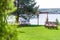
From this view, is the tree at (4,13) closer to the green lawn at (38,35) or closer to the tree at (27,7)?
the green lawn at (38,35)

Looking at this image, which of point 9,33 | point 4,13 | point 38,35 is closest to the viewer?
point 4,13

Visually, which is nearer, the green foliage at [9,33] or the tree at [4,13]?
the tree at [4,13]

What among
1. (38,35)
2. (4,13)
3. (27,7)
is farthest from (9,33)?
(27,7)

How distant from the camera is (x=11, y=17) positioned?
416 centimetres

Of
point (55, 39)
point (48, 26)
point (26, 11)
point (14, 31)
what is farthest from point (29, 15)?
point (14, 31)

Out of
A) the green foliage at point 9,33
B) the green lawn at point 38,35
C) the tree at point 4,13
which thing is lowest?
the green lawn at point 38,35

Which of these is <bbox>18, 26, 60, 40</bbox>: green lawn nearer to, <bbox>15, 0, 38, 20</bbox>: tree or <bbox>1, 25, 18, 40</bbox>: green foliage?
<bbox>15, 0, 38, 20</bbox>: tree

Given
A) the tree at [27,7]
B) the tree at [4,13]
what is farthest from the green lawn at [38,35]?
A: the tree at [4,13]

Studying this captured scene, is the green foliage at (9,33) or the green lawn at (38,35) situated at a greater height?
the green foliage at (9,33)

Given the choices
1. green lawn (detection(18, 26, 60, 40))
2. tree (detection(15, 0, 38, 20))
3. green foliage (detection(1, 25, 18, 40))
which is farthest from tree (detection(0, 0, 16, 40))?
tree (detection(15, 0, 38, 20))

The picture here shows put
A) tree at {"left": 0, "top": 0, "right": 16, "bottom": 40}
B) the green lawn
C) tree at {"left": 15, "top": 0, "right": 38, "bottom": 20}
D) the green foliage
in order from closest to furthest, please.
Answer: tree at {"left": 0, "top": 0, "right": 16, "bottom": 40}, the green foliage, the green lawn, tree at {"left": 15, "top": 0, "right": 38, "bottom": 20}

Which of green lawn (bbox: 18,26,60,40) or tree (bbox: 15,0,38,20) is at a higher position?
tree (bbox: 15,0,38,20)

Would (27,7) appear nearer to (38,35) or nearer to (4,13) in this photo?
(38,35)

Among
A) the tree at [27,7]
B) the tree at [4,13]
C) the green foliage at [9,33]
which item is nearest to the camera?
the tree at [4,13]
